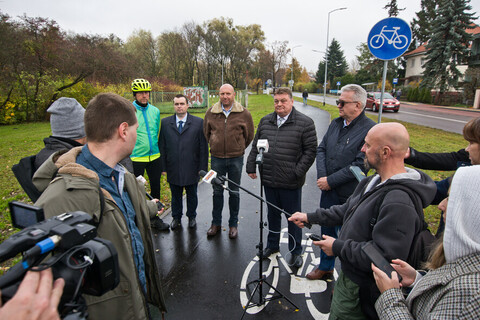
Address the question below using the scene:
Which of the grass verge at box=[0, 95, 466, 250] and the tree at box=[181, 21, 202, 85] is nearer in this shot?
the grass verge at box=[0, 95, 466, 250]

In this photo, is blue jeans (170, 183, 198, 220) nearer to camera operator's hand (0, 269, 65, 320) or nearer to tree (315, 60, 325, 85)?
camera operator's hand (0, 269, 65, 320)

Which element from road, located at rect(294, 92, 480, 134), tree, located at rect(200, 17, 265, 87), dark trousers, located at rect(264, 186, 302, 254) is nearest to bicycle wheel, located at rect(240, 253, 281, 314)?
dark trousers, located at rect(264, 186, 302, 254)

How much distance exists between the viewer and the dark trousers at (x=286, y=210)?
380cm

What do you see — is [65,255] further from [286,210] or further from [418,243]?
[286,210]

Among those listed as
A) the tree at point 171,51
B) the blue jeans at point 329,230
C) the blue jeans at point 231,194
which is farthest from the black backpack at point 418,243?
the tree at point 171,51

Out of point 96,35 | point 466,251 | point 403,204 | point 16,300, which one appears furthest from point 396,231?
point 96,35

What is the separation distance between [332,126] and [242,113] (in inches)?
60.7

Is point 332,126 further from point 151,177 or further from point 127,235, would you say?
point 151,177

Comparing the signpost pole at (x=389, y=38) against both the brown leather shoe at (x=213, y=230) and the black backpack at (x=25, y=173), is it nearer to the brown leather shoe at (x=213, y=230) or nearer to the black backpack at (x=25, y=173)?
the brown leather shoe at (x=213, y=230)

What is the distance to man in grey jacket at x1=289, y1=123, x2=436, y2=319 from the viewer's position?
1.68m

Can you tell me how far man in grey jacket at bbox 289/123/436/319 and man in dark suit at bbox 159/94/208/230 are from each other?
2.90 metres

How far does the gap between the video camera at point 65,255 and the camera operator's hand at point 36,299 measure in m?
0.03

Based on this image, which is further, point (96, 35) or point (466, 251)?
point (96, 35)

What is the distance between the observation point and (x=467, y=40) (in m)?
31.8
